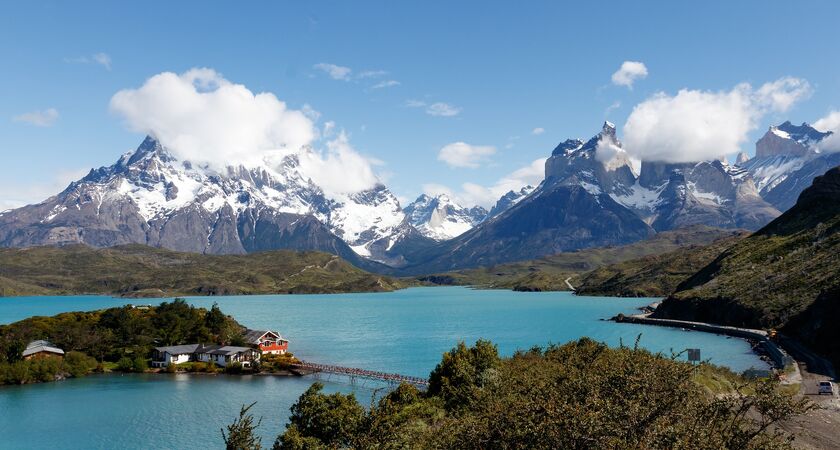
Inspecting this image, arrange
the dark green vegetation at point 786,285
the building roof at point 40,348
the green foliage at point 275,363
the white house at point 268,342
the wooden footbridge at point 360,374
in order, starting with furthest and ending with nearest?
the white house at point 268,342 < the green foliage at point 275,363 < the building roof at point 40,348 < the dark green vegetation at point 786,285 < the wooden footbridge at point 360,374

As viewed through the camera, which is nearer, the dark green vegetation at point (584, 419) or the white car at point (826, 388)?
the dark green vegetation at point (584, 419)

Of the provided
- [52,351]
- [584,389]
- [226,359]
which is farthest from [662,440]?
[52,351]

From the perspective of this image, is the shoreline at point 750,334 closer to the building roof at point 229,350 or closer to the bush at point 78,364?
the building roof at point 229,350

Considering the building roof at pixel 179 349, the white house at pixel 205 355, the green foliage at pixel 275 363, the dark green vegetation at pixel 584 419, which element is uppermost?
the dark green vegetation at pixel 584 419

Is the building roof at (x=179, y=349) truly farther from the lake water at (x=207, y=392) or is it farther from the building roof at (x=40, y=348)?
the building roof at (x=40, y=348)

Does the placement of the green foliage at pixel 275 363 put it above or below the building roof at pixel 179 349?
below

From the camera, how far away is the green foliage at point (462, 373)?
2338 inches

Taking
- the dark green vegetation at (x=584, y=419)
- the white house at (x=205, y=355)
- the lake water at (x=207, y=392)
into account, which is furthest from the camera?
the white house at (x=205, y=355)

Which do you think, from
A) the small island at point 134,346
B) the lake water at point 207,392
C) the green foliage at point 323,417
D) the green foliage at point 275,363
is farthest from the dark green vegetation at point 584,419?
the small island at point 134,346

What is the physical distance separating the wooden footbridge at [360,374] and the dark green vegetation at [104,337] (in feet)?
77.5

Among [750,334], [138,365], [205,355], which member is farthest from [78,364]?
[750,334]

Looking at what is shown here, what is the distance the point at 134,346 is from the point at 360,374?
5394cm

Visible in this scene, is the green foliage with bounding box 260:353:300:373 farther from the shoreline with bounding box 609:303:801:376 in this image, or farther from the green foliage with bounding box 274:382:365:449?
the shoreline with bounding box 609:303:801:376

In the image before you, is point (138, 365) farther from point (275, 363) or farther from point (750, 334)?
point (750, 334)
